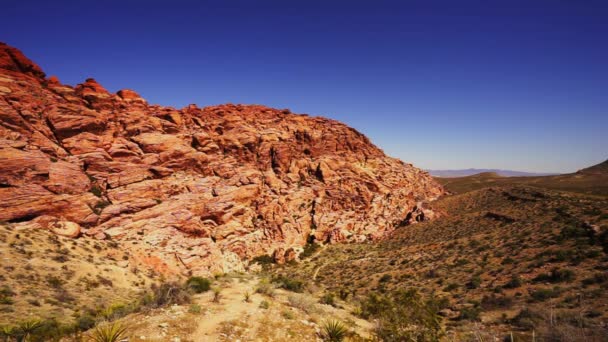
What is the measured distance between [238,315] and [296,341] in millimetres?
2795

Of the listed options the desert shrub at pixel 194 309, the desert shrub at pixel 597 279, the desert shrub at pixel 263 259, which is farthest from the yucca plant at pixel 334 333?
the desert shrub at pixel 263 259

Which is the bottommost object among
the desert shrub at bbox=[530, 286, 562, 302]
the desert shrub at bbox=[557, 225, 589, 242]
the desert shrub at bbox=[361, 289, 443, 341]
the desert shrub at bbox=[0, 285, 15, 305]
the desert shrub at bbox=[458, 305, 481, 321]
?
the desert shrub at bbox=[458, 305, 481, 321]

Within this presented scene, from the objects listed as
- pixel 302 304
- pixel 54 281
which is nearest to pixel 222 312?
pixel 302 304

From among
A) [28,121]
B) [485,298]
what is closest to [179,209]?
[28,121]

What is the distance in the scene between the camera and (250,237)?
131 feet

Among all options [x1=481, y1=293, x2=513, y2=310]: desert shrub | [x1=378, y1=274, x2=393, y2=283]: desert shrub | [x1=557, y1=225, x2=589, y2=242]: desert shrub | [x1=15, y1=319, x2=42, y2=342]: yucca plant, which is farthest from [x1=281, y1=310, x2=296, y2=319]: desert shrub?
[x1=557, y1=225, x2=589, y2=242]: desert shrub

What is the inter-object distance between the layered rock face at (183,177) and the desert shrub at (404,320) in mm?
22481

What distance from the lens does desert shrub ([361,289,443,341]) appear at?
37.1ft

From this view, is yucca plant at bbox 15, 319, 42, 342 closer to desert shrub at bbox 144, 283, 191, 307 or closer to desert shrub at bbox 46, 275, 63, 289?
desert shrub at bbox 144, 283, 191, 307

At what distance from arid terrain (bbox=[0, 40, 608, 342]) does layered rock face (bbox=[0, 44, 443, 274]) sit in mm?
211

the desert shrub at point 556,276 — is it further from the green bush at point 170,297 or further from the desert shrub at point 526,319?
the green bush at point 170,297

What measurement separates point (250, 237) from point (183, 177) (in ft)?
43.5

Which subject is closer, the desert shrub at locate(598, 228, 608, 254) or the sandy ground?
the sandy ground

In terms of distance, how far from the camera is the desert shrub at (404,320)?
37.1ft
